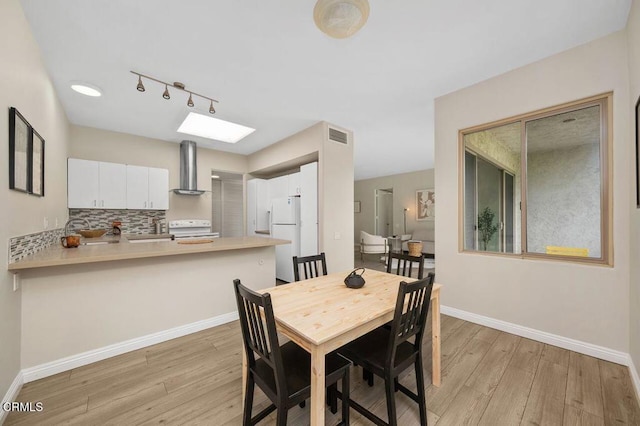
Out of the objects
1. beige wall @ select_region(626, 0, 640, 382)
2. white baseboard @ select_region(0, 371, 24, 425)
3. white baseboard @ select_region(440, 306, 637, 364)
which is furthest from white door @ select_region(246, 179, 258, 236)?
beige wall @ select_region(626, 0, 640, 382)

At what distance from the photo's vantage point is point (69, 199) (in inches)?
146

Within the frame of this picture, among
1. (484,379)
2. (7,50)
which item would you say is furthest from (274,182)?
(484,379)

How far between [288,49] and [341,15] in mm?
892

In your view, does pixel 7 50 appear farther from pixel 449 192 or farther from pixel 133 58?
pixel 449 192

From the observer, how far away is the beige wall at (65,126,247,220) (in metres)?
4.06

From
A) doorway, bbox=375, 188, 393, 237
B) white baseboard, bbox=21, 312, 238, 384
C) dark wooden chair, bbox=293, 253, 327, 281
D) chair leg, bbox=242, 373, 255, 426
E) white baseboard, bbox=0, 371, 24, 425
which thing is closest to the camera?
chair leg, bbox=242, 373, 255, 426

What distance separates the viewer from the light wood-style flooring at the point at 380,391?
1.53 meters

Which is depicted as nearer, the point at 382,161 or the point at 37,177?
the point at 37,177

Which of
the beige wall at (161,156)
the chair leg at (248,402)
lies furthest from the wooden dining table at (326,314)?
the beige wall at (161,156)

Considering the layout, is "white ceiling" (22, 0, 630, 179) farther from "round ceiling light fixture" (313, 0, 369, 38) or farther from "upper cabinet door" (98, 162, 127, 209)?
"upper cabinet door" (98, 162, 127, 209)

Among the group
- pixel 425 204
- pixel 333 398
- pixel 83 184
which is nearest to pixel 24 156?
pixel 83 184

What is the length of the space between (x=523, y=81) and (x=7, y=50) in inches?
164

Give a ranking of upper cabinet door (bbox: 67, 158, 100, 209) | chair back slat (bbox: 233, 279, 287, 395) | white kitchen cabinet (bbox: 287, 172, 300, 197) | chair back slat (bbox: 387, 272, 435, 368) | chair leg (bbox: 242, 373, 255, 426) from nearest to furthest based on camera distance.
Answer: chair back slat (bbox: 233, 279, 287, 395)
chair back slat (bbox: 387, 272, 435, 368)
chair leg (bbox: 242, 373, 255, 426)
upper cabinet door (bbox: 67, 158, 100, 209)
white kitchen cabinet (bbox: 287, 172, 300, 197)

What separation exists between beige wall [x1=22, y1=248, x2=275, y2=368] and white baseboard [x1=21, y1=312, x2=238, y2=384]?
34mm
